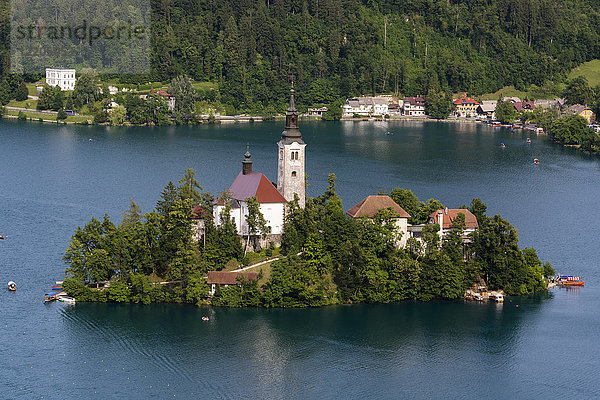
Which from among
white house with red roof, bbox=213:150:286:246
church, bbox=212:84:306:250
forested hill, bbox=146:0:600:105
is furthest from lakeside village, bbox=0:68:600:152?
white house with red roof, bbox=213:150:286:246

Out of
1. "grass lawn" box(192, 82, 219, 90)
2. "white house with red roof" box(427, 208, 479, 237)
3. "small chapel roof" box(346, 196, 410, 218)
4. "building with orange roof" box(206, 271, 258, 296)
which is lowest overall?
"building with orange roof" box(206, 271, 258, 296)

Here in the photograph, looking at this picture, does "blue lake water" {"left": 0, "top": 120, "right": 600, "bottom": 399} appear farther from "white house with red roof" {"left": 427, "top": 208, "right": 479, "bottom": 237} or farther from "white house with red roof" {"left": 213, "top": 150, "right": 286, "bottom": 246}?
"white house with red roof" {"left": 213, "top": 150, "right": 286, "bottom": 246}

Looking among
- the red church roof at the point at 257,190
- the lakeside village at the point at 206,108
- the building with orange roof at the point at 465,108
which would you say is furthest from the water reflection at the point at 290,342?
the building with orange roof at the point at 465,108

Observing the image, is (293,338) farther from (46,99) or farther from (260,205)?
(46,99)

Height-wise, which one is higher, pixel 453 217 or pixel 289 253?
pixel 453 217

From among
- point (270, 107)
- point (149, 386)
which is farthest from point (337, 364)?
point (270, 107)

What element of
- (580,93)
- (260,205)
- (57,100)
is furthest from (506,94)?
(260,205)

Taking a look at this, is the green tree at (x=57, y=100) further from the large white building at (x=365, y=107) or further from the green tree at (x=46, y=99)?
the large white building at (x=365, y=107)
